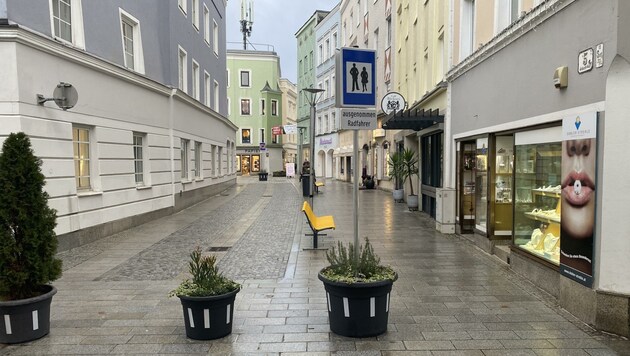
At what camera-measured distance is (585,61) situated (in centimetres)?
496

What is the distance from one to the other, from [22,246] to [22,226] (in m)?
0.19

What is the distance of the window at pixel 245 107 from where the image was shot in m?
52.8

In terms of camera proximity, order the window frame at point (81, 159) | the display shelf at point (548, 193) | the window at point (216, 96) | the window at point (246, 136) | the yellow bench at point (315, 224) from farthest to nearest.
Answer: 1. the window at point (246, 136)
2. the window at point (216, 96)
3. the window frame at point (81, 159)
4. the yellow bench at point (315, 224)
5. the display shelf at point (548, 193)

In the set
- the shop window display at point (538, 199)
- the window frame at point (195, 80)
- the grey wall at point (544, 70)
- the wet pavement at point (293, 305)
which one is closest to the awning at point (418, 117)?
the grey wall at point (544, 70)

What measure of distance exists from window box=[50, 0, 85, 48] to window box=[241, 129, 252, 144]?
1730 inches

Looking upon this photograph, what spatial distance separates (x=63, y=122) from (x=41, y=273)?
5.28m

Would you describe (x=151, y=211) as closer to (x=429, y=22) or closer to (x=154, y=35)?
(x=154, y=35)

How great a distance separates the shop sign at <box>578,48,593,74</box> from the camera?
15.9ft

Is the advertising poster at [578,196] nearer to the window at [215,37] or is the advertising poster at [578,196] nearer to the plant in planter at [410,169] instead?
the plant in planter at [410,169]

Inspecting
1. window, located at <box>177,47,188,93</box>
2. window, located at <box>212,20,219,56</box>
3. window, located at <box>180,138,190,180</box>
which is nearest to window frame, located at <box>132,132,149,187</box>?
window, located at <box>180,138,190,180</box>

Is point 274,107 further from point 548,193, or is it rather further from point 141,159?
point 548,193

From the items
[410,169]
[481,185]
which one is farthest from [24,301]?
[410,169]

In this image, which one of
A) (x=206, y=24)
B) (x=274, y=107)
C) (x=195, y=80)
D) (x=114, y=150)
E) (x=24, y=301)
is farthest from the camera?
(x=274, y=107)

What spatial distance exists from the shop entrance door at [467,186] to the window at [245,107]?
4477 cm
